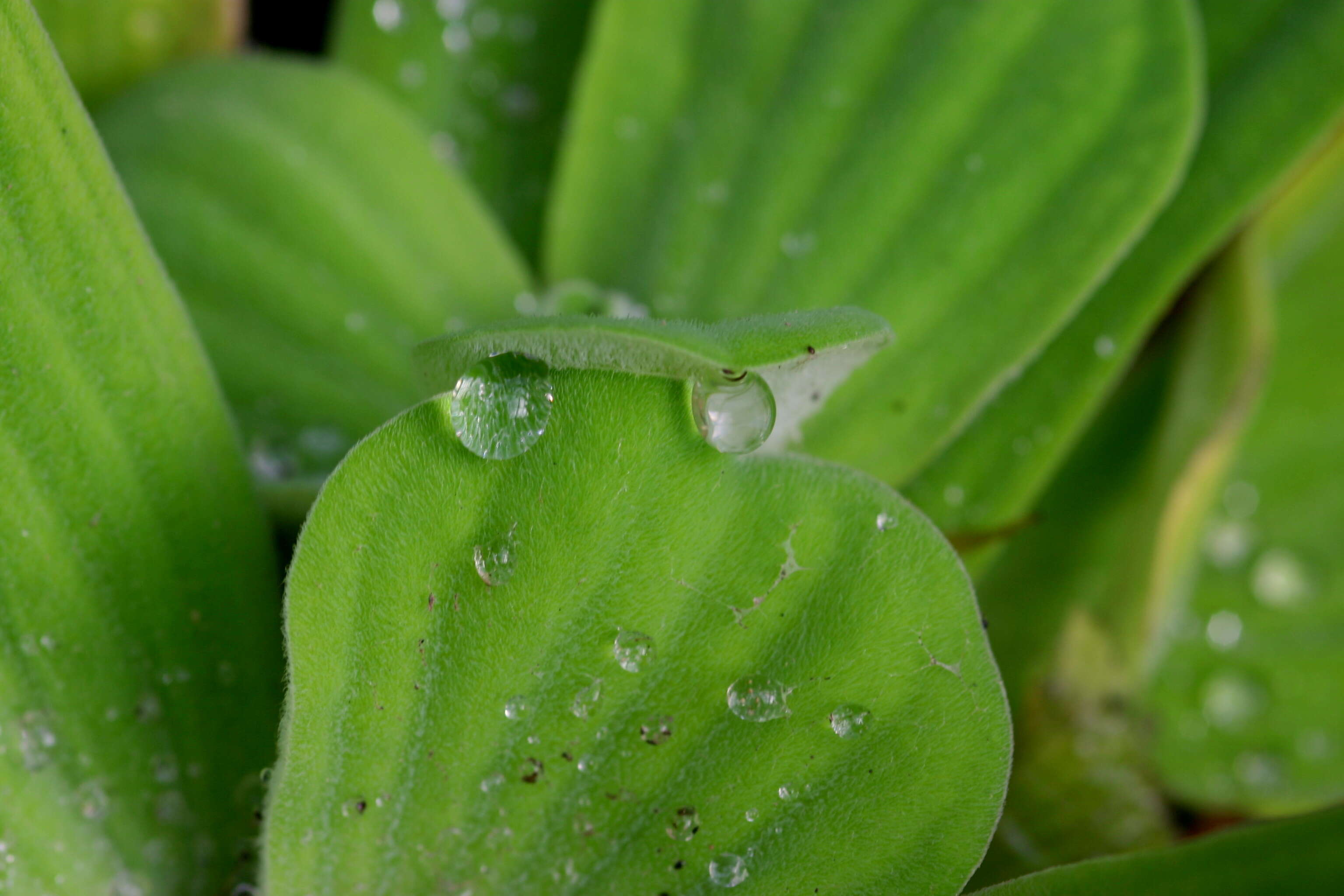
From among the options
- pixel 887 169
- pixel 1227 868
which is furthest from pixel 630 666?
pixel 887 169

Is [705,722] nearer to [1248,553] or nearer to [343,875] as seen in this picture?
[343,875]

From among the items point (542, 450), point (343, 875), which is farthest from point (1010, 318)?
point (343, 875)

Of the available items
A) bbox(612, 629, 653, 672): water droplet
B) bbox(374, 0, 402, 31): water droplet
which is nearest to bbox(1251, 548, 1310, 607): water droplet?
bbox(612, 629, 653, 672): water droplet

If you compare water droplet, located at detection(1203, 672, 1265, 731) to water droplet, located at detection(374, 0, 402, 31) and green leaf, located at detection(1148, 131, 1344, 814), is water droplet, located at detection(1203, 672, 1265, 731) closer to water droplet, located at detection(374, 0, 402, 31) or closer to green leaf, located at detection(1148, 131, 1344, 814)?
green leaf, located at detection(1148, 131, 1344, 814)

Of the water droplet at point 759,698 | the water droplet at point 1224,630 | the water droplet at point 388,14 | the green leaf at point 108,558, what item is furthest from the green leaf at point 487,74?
the water droplet at point 1224,630

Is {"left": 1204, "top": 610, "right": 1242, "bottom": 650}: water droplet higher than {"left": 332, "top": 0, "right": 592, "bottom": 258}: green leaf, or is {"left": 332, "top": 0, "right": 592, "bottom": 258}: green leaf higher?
{"left": 332, "top": 0, "right": 592, "bottom": 258}: green leaf

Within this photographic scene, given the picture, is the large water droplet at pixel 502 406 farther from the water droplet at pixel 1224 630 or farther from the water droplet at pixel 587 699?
the water droplet at pixel 1224 630
